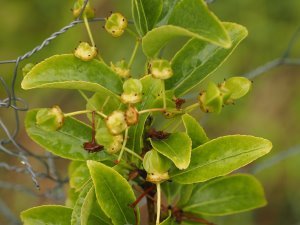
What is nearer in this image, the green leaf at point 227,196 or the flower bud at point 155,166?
the flower bud at point 155,166

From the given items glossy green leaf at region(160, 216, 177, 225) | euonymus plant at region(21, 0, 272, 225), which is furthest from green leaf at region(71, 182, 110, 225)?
glossy green leaf at region(160, 216, 177, 225)

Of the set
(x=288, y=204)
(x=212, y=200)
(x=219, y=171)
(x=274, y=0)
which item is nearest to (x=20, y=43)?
(x=274, y=0)

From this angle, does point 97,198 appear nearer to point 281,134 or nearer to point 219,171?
point 219,171

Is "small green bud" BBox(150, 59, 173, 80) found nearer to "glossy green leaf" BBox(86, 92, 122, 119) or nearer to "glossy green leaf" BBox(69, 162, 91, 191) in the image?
"glossy green leaf" BBox(86, 92, 122, 119)

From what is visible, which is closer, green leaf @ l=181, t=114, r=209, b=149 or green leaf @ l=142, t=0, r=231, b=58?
green leaf @ l=142, t=0, r=231, b=58

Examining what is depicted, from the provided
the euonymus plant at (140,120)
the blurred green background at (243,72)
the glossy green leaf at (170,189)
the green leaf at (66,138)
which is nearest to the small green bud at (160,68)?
the euonymus plant at (140,120)

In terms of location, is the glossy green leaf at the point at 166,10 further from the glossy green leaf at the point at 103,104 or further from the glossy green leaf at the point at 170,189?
the glossy green leaf at the point at 170,189
